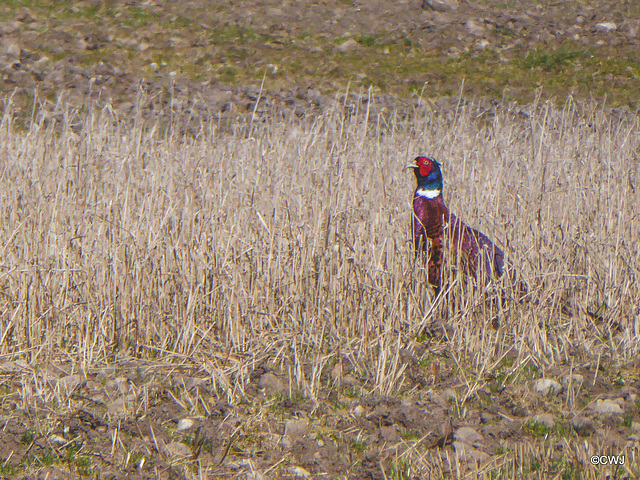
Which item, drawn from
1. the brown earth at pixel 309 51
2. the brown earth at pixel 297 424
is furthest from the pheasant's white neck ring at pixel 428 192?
the brown earth at pixel 309 51

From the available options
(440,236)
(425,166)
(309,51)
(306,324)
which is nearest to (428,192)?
(425,166)

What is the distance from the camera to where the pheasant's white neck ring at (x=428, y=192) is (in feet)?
12.9

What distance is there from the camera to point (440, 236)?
12.5 feet

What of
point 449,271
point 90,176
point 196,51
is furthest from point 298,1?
point 449,271

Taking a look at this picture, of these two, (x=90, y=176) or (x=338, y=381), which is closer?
(x=338, y=381)

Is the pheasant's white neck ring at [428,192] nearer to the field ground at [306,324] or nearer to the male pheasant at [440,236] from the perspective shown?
the male pheasant at [440,236]

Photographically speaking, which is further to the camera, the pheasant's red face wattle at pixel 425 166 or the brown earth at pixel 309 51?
the brown earth at pixel 309 51

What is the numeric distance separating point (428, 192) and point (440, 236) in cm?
29

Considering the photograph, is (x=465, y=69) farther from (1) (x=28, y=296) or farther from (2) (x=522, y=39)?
(1) (x=28, y=296)

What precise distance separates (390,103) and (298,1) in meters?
7.10

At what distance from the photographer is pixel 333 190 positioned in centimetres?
443

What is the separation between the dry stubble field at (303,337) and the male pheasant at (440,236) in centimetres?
11

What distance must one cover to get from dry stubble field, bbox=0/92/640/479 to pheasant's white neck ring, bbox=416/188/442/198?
0.25m

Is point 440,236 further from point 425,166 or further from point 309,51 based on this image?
point 309,51
